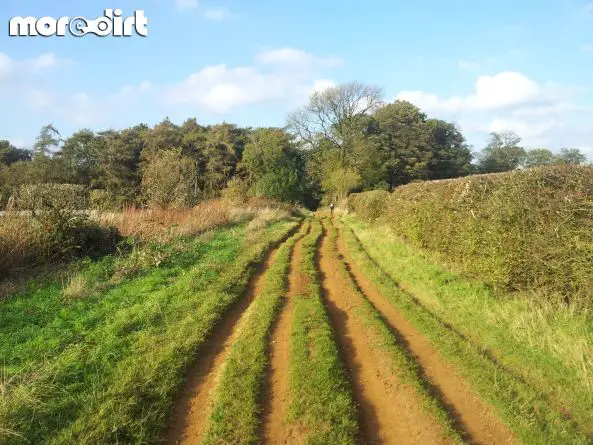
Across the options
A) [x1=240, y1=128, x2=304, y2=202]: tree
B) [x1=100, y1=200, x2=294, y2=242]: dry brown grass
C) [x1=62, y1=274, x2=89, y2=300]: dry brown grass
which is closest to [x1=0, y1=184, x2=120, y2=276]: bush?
[x1=100, y1=200, x2=294, y2=242]: dry brown grass

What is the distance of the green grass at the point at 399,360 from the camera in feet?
13.9

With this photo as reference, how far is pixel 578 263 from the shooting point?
6219 millimetres

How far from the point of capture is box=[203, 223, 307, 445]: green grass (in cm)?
397

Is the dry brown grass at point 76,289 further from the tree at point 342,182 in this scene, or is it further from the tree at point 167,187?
the tree at point 342,182

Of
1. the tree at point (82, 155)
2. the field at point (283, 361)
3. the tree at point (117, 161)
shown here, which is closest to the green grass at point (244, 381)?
the field at point (283, 361)

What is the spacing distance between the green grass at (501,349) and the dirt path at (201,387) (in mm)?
3154

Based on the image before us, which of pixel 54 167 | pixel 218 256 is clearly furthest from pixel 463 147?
pixel 218 256

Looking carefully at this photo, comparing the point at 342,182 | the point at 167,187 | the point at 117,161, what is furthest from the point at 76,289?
the point at 342,182

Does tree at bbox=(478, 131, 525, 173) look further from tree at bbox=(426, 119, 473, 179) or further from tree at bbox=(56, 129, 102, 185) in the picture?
tree at bbox=(56, 129, 102, 185)

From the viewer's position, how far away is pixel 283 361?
5.48m

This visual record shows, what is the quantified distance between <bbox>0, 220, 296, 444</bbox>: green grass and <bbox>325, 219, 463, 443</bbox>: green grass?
2.60 metres

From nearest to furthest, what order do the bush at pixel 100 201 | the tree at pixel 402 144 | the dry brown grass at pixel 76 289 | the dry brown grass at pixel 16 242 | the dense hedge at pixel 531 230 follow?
the dense hedge at pixel 531 230 → the dry brown grass at pixel 76 289 → the dry brown grass at pixel 16 242 → the bush at pixel 100 201 → the tree at pixel 402 144

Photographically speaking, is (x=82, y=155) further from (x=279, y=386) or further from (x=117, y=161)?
(x=279, y=386)

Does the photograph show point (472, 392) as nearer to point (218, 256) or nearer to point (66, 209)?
point (218, 256)
